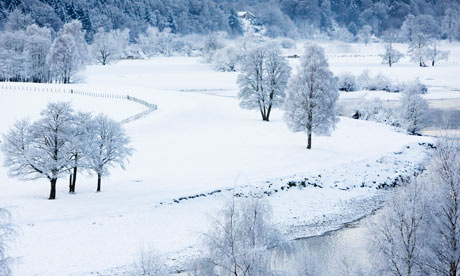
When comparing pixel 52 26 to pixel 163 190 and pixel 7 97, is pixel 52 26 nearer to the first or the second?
pixel 7 97

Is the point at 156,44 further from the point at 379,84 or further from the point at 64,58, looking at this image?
the point at 379,84

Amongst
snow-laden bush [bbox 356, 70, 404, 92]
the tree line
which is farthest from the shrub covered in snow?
the tree line

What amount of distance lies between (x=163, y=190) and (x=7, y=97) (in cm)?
4532

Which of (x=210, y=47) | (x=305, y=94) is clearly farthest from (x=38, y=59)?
(x=305, y=94)

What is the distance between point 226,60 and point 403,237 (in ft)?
346

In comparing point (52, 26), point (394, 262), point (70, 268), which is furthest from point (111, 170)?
point (52, 26)

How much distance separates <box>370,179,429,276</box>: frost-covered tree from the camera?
637 inches

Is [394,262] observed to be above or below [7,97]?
below

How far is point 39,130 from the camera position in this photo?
27.9 m

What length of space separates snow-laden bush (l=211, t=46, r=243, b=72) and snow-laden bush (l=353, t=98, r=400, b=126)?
60469 mm

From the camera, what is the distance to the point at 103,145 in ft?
97.3

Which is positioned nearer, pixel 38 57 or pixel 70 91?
pixel 70 91

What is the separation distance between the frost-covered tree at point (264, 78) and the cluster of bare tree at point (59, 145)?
2693cm

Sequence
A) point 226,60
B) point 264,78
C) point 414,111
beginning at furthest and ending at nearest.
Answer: point 226,60 < point 264,78 < point 414,111
